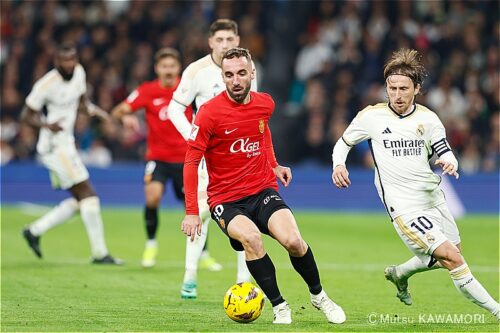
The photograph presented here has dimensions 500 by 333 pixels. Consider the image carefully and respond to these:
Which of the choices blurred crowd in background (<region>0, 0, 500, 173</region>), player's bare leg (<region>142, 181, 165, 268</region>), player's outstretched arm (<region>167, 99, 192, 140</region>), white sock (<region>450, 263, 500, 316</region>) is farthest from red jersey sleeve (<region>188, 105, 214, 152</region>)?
blurred crowd in background (<region>0, 0, 500, 173</region>)

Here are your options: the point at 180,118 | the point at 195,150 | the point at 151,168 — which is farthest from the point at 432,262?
the point at 151,168

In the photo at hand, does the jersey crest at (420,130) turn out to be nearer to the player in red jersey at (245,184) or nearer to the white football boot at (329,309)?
the player in red jersey at (245,184)

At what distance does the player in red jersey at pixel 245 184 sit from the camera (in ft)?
28.6

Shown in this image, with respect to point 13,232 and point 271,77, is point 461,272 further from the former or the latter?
point 271,77

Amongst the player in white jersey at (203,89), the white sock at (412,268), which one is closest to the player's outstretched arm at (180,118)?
the player in white jersey at (203,89)

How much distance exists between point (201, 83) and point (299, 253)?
2.84 meters

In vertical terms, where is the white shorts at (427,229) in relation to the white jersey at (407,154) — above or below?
below

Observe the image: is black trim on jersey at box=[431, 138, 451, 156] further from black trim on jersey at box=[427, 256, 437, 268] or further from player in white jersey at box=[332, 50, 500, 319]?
black trim on jersey at box=[427, 256, 437, 268]

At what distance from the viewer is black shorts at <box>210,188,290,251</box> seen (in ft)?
29.1

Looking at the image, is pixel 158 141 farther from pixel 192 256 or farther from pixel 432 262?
pixel 432 262

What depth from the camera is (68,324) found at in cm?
866

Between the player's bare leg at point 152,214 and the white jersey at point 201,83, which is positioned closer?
the white jersey at point 201,83

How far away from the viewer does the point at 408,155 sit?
9.07 m

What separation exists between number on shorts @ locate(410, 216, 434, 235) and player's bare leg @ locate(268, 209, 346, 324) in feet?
3.14
